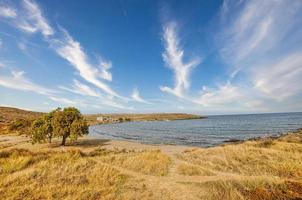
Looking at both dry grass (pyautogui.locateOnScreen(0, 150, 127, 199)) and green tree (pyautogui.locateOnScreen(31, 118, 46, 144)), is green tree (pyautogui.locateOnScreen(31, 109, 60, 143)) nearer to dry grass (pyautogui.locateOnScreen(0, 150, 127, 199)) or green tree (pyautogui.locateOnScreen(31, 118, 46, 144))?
green tree (pyautogui.locateOnScreen(31, 118, 46, 144))

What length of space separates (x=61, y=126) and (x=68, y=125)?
108 centimetres

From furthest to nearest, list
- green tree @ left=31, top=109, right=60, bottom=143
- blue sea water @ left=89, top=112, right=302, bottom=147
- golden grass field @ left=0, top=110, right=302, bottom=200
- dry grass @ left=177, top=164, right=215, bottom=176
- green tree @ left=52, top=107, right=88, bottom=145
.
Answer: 1. blue sea water @ left=89, top=112, right=302, bottom=147
2. green tree @ left=52, top=107, right=88, bottom=145
3. green tree @ left=31, top=109, right=60, bottom=143
4. dry grass @ left=177, top=164, right=215, bottom=176
5. golden grass field @ left=0, top=110, right=302, bottom=200

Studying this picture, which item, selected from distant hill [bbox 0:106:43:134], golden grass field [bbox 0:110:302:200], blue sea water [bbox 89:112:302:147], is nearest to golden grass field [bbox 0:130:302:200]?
golden grass field [bbox 0:110:302:200]

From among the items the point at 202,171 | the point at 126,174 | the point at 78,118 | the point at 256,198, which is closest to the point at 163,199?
the point at 256,198

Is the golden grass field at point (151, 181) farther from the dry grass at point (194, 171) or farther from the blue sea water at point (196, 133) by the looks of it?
the blue sea water at point (196, 133)

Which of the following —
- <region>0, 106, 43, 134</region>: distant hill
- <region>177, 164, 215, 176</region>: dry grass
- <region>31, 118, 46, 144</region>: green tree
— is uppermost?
<region>0, 106, 43, 134</region>: distant hill

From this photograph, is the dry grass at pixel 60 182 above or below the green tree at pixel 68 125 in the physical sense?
below

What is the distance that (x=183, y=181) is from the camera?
1157 centimetres

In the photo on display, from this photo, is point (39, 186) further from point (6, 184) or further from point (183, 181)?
point (183, 181)

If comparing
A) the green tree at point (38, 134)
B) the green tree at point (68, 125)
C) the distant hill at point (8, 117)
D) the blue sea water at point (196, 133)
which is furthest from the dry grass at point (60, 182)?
the distant hill at point (8, 117)

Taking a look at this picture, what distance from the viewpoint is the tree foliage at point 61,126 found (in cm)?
3462

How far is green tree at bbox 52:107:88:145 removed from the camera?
34.7 meters

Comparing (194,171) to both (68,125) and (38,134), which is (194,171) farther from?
(38,134)

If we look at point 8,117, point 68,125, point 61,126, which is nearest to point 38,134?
point 61,126
